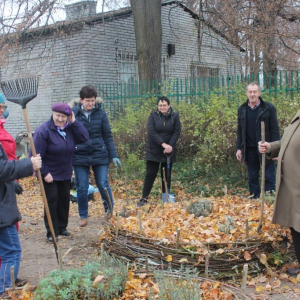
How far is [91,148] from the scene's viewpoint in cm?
591

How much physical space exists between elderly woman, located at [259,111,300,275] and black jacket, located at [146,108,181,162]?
322 cm

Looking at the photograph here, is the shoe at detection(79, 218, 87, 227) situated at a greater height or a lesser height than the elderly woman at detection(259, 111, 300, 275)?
lesser

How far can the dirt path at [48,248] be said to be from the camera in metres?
4.40

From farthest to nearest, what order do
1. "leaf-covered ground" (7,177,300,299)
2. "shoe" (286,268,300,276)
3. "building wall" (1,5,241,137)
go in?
"building wall" (1,5,241,137) → "shoe" (286,268,300,276) → "leaf-covered ground" (7,177,300,299)

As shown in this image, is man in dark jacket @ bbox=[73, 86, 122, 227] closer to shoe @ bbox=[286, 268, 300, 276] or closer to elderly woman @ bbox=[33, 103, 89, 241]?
elderly woman @ bbox=[33, 103, 89, 241]

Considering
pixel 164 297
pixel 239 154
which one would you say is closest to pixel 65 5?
pixel 239 154

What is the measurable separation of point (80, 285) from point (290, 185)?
1892 mm

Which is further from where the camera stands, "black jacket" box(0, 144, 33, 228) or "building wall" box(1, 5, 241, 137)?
"building wall" box(1, 5, 241, 137)

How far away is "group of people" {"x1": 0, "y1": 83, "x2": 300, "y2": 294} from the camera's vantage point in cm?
354

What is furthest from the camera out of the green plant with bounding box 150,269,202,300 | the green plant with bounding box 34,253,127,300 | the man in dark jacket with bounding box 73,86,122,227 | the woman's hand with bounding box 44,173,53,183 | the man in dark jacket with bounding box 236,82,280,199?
the man in dark jacket with bounding box 236,82,280,199

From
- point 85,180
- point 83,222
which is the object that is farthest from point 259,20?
point 83,222

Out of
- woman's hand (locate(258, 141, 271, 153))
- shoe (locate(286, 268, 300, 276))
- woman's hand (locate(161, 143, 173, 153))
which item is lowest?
shoe (locate(286, 268, 300, 276))

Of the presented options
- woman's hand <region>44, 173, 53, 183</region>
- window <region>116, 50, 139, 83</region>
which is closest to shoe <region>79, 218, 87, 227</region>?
woman's hand <region>44, 173, 53, 183</region>

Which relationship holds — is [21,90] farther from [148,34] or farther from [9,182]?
[148,34]
